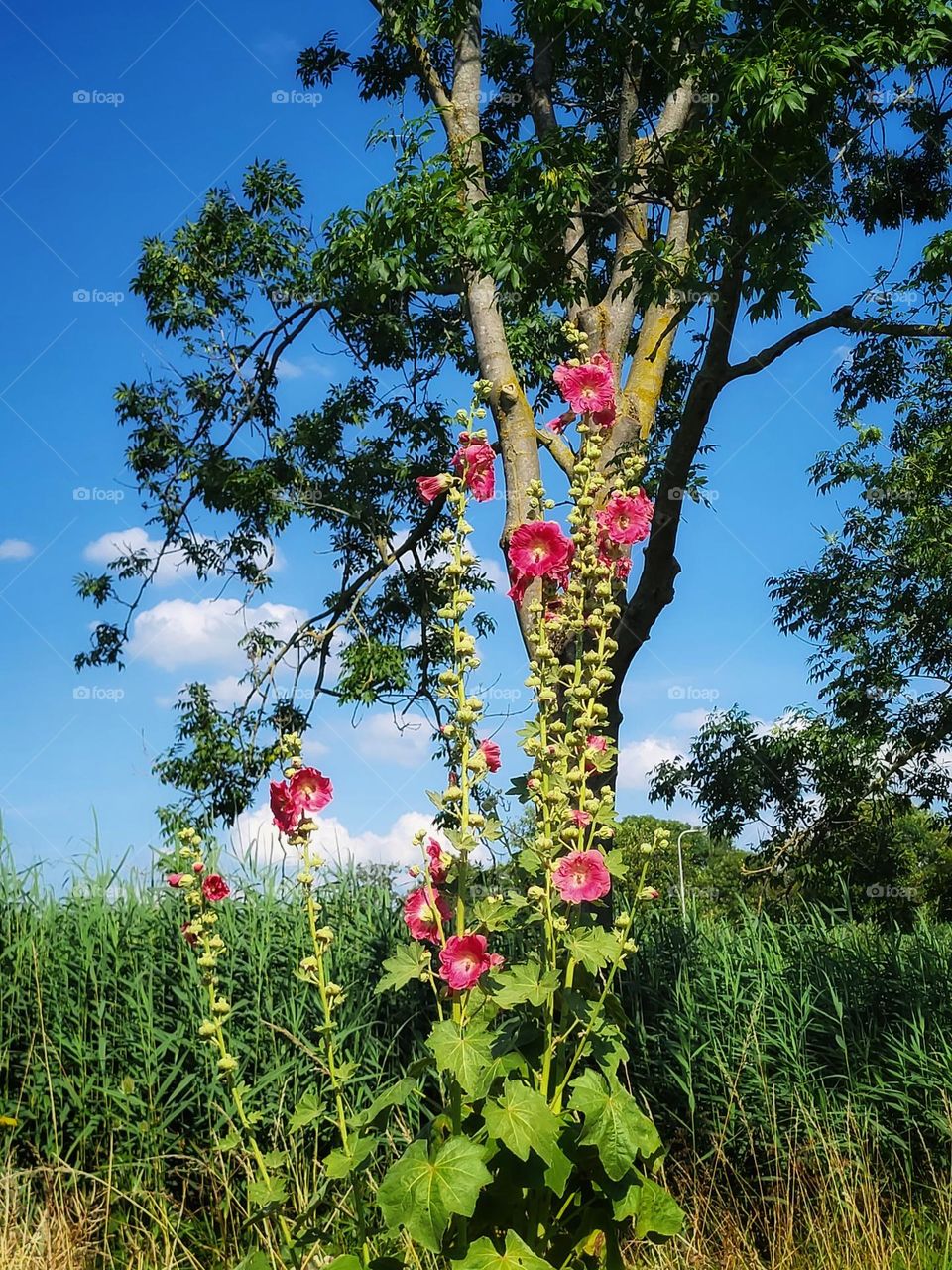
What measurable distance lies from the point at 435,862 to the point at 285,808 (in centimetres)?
47

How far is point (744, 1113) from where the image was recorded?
5098 mm

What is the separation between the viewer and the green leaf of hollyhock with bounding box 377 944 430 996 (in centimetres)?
294

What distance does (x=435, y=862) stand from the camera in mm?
3195

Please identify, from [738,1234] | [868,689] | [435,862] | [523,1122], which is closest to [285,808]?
[435,862]

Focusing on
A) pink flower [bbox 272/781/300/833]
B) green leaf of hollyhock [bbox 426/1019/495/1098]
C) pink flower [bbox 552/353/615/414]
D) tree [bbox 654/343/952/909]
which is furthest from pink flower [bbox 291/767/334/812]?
tree [bbox 654/343/952/909]

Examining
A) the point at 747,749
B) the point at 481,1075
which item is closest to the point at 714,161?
the point at 481,1075

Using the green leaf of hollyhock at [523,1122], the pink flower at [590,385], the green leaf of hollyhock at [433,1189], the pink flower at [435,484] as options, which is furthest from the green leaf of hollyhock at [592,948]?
the pink flower at [590,385]

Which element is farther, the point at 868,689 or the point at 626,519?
the point at 868,689

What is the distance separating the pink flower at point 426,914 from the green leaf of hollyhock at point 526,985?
26cm

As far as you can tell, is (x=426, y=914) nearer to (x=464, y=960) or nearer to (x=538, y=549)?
(x=464, y=960)

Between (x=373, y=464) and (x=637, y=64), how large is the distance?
427 cm

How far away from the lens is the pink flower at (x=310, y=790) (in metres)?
3.26

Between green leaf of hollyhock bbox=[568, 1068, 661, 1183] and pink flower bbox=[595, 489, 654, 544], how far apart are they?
1.50 meters

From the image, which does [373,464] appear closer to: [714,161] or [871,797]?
[714,161]
